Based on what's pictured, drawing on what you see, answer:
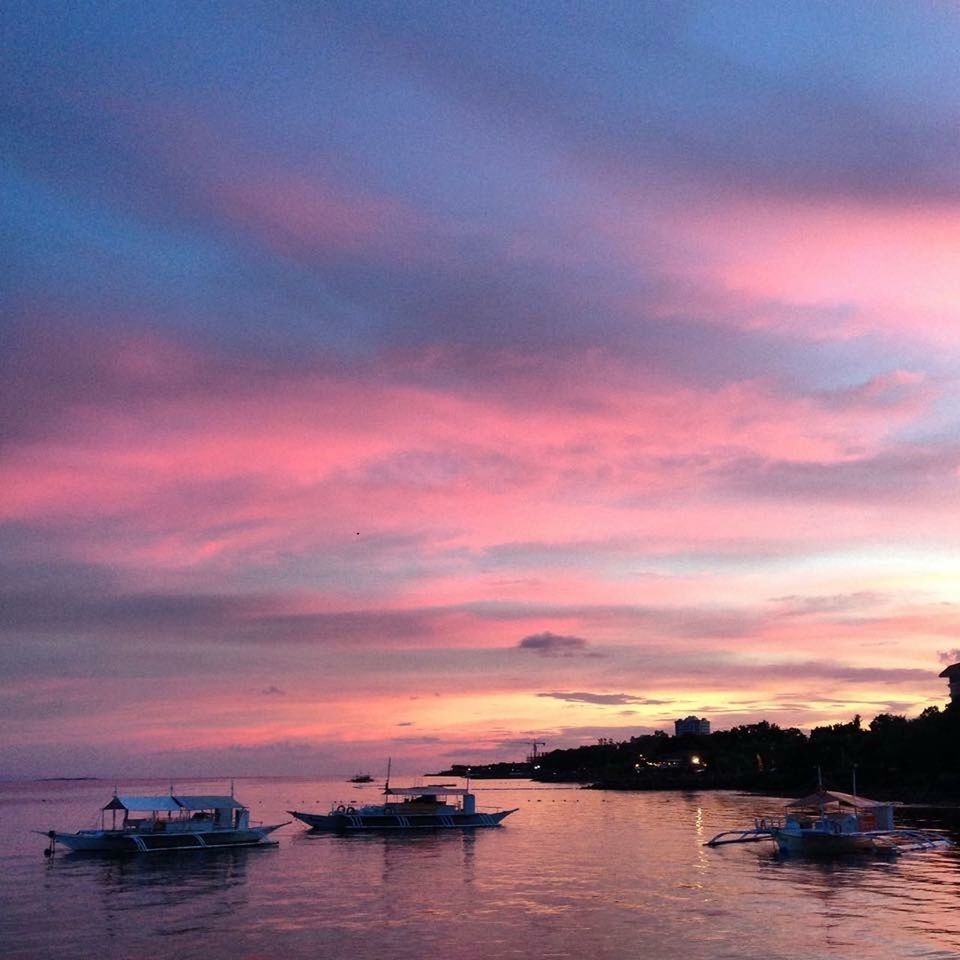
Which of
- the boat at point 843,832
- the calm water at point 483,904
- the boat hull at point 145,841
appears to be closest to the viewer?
the calm water at point 483,904

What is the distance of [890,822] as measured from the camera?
92875mm

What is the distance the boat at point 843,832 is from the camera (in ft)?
287

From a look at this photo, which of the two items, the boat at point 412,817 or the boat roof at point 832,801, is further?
the boat at point 412,817

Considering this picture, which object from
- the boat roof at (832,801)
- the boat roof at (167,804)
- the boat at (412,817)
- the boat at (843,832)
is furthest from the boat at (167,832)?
the boat roof at (832,801)

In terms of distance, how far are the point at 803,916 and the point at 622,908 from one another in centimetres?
1084

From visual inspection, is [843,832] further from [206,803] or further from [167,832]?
[167,832]

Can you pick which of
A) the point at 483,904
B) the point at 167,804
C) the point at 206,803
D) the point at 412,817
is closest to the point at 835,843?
the point at 483,904

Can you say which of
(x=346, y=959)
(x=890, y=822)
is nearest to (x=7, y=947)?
(x=346, y=959)

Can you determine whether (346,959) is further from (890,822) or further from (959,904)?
(890,822)

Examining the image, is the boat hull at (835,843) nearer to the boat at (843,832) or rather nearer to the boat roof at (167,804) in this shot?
the boat at (843,832)

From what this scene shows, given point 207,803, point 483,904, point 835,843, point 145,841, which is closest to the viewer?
point 483,904

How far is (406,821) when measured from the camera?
130 m

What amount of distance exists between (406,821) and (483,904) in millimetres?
65051

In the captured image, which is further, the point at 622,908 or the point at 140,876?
the point at 140,876
